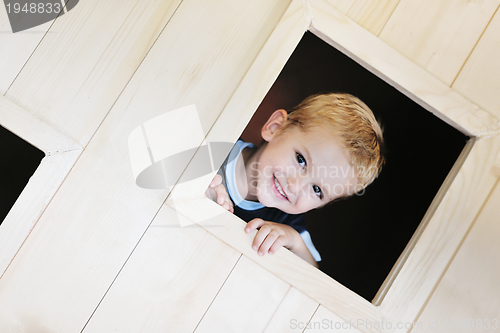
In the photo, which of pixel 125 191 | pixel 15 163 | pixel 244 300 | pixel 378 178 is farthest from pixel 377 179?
pixel 15 163

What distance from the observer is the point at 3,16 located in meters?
0.55

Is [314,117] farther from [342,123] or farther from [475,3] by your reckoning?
[475,3]

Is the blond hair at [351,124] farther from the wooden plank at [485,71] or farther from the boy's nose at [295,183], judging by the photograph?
the wooden plank at [485,71]

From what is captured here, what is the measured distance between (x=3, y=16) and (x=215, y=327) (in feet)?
2.11

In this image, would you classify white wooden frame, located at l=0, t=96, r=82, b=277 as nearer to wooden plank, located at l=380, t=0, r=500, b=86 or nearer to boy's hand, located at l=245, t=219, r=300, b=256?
boy's hand, located at l=245, t=219, r=300, b=256

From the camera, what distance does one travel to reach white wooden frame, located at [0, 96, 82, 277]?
54cm

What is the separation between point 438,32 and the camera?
59 centimetres

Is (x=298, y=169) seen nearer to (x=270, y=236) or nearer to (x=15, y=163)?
(x=270, y=236)

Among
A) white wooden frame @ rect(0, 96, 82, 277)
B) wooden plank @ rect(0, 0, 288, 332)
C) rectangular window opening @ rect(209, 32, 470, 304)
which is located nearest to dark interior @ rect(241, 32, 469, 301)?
rectangular window opening @ rect(209, 32, 470, 304)

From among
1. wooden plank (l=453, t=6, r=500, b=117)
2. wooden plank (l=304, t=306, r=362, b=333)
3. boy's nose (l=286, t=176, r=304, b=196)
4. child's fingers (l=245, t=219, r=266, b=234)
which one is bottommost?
wooden plank (l=304, t=306, r=362, b=333)

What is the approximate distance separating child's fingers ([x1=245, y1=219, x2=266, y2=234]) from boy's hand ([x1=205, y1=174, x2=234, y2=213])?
0.12 feet

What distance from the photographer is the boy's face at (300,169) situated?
1.75 ft

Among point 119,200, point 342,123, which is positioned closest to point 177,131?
point 119,200

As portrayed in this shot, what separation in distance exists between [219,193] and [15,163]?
389mm
